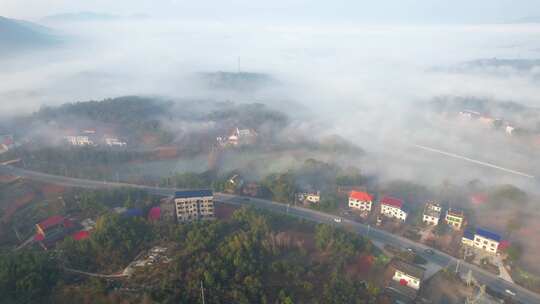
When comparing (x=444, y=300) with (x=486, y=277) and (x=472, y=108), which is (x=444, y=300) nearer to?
(x=486, y=277)

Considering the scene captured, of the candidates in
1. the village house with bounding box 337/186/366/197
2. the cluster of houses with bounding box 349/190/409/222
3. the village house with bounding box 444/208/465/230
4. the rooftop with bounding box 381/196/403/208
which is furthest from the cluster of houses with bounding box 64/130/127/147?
the village house with bounding box 444/208/465/230

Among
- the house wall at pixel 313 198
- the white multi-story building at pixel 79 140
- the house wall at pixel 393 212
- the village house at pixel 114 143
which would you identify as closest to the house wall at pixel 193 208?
the house wall at pixel 313 198

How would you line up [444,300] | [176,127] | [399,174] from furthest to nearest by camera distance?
[176,127] → [399,174] → [444,300]

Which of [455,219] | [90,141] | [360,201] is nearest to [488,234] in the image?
[455,219]

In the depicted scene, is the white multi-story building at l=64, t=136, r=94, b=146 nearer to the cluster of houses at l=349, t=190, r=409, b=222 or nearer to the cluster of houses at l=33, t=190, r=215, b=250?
the cluster of houses at l=33, t=190, r=215, b=250

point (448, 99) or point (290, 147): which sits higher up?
point (448, 99)

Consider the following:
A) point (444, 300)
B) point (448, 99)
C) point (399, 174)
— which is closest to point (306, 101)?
point (448, 99)
